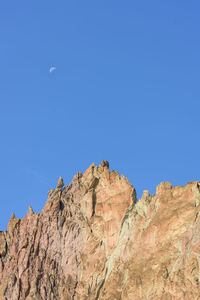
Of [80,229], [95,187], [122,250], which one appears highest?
[95,187]

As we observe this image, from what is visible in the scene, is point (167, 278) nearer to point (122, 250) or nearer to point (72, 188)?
point (122, 250)

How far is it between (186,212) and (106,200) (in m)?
13.5

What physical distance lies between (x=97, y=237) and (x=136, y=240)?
6.84m

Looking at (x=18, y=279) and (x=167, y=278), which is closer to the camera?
(x=167, y=278)

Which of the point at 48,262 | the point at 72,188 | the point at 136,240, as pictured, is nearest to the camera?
the point at 136,240

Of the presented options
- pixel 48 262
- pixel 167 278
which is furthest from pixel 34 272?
pixel 167 278

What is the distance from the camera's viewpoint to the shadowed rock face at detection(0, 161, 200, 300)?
272ft

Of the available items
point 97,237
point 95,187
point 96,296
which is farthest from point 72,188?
point 96,296

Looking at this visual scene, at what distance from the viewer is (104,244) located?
91750mm

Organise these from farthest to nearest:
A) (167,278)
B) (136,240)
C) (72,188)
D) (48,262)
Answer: (72,188) < (48,262) < (136,240) < (167,278)

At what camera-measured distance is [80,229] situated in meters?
95.2

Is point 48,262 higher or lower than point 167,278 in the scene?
higher

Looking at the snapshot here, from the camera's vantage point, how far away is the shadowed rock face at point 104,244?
3260 inches

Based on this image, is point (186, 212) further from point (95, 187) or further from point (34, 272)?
point (34, 272)
